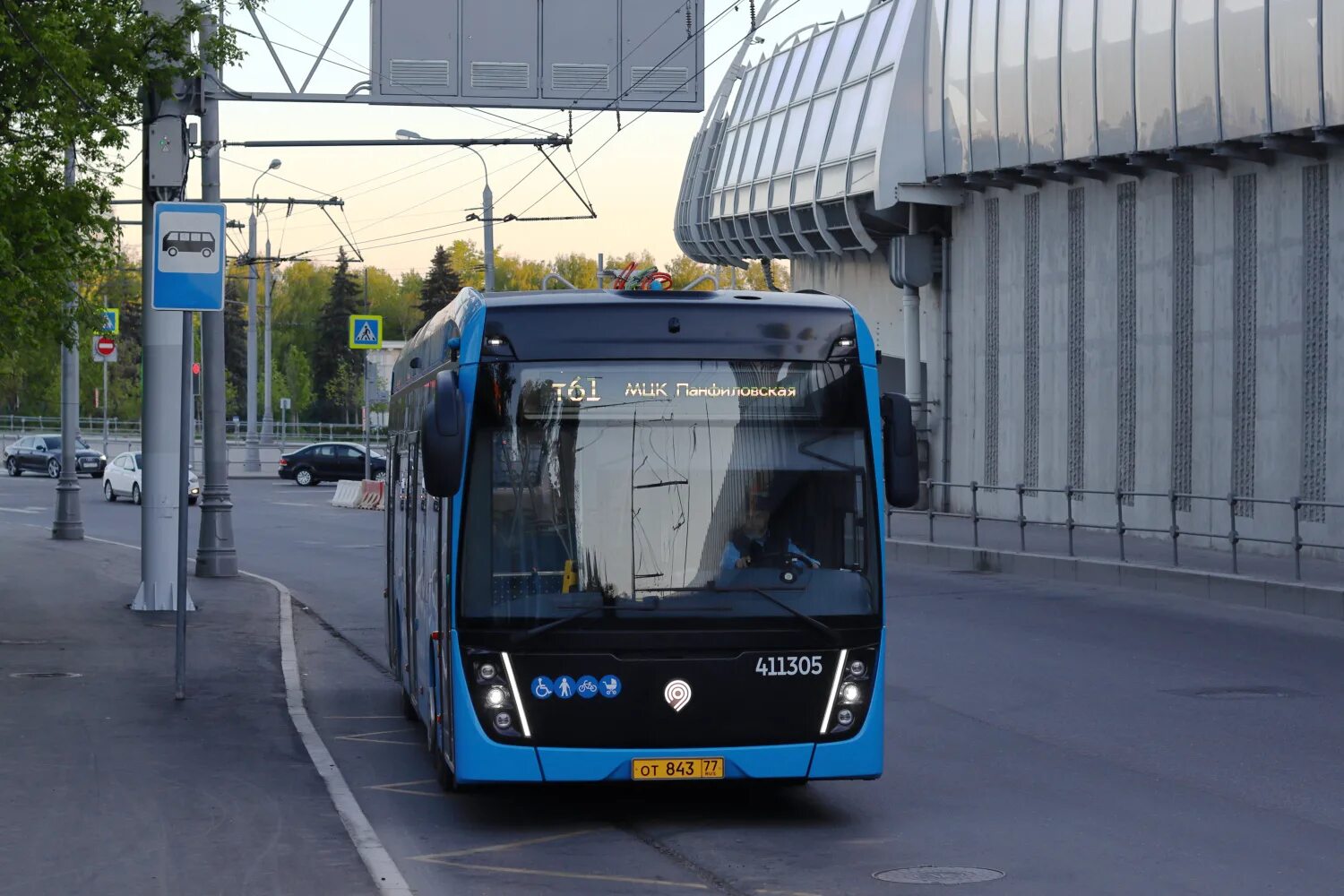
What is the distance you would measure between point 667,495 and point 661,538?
0.20 metres

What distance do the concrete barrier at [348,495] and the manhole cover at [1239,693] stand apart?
34.6 m

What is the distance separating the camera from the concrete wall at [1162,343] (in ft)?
87.1

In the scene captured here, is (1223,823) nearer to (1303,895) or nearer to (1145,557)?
(1303,895)

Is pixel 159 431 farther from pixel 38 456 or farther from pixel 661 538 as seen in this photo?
pixel 38 456

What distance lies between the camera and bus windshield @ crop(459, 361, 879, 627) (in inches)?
333

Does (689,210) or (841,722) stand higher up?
(689,210)

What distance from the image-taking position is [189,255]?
41.2ft

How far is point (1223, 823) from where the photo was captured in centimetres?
860

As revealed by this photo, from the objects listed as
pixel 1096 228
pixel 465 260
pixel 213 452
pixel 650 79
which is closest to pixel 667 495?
pixel 650 79

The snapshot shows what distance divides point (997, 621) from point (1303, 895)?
39.0 feet

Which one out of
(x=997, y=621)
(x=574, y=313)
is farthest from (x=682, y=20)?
(x=574, y=313)

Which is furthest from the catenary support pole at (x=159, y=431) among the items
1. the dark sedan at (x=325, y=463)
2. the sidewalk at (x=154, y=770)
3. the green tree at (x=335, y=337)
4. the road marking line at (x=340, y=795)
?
the green tree at (x=335, y=337)

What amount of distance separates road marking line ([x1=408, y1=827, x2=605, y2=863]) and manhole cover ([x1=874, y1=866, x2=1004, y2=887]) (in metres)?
1.58

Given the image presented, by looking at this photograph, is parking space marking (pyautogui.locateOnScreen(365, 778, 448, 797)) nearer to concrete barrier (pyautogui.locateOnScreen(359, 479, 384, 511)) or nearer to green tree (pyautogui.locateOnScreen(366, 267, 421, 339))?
concrete barrier (pyautogui.locateOnScreen(359, 479, 384, 511))
